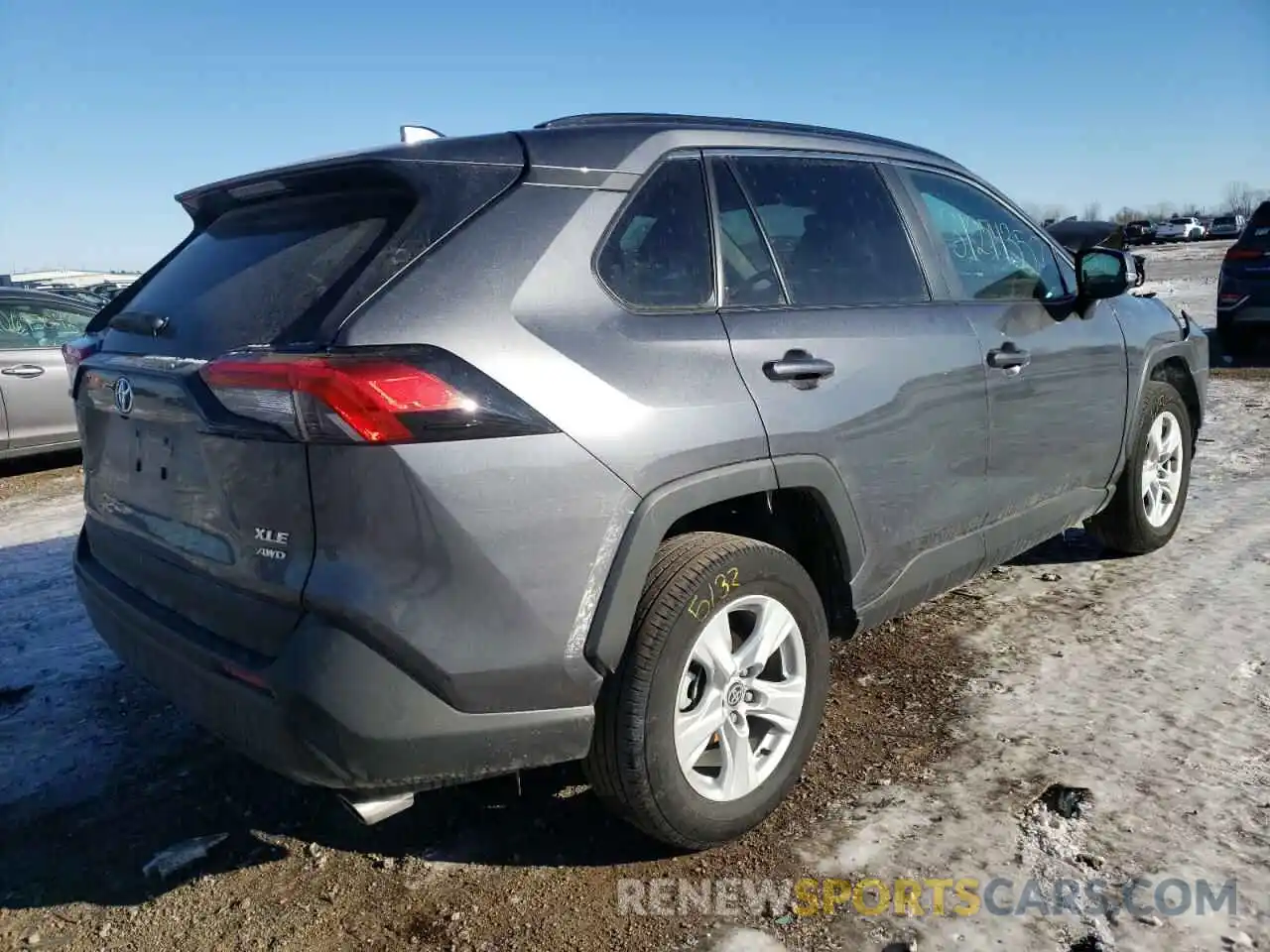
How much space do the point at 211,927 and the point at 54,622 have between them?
100 inches

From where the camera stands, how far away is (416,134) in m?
2.57

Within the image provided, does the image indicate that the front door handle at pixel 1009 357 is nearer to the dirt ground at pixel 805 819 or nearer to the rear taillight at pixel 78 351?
the dirt ground at pixel 805 819

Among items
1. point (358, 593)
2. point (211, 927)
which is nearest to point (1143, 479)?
point (358, 593)

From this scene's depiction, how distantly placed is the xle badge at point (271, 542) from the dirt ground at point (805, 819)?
3.06ft

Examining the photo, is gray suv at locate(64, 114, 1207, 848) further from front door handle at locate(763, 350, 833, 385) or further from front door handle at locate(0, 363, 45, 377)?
front door handle at locate(0, 363, 45, 377)

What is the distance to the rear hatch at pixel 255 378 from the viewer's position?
1.99 metres

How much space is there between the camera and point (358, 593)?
6.42 feet

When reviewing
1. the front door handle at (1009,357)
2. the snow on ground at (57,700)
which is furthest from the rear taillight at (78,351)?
the front door handle at (1009,357)

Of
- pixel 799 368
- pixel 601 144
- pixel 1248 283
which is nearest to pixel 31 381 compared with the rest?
pixel 601 144

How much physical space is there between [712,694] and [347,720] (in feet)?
2.99

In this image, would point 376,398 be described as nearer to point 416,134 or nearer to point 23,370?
point 416,134

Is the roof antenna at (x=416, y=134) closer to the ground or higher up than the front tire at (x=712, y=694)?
higher up

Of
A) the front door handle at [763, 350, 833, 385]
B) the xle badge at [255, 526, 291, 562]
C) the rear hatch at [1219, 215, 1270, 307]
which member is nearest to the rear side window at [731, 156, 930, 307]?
the front door handle at [763, 350, 833, 385]

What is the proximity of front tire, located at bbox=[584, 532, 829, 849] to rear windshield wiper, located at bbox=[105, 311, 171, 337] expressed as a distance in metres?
1.39
